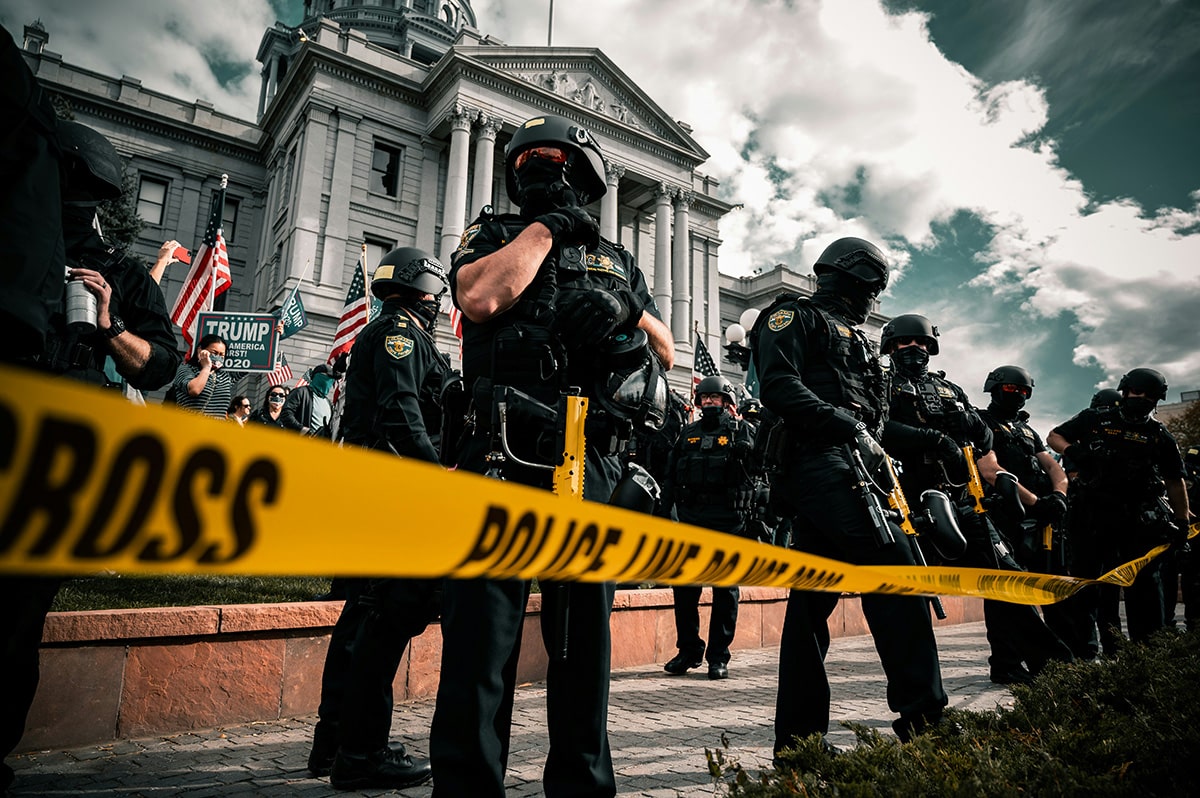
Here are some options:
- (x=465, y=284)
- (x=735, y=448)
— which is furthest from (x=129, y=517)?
(x=735, y=448)

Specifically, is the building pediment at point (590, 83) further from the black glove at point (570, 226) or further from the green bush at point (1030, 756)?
the green bush at point (1030, 756)

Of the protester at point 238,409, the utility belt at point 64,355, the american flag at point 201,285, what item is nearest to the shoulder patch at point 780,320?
the utility belt at point 64,355

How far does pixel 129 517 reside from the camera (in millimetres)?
746

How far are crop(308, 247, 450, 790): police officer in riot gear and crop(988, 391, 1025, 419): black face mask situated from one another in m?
5.37

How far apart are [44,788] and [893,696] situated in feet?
11.2

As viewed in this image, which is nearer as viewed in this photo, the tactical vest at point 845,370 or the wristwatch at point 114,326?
the wristwatch at point 114,326

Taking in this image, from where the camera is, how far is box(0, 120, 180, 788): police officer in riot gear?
7.59 feet

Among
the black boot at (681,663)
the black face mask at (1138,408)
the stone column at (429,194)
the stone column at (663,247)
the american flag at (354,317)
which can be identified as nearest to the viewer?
the black boot at (681,663)

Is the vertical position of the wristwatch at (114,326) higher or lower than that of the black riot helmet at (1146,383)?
lower

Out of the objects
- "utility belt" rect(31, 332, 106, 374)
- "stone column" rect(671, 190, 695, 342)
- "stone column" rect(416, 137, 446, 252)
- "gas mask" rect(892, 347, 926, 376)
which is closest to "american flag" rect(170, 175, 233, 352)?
"utility belt" rect(31, 332, 106, 374)

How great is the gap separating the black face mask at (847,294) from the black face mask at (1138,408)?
409cm

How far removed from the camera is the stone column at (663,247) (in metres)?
34.2

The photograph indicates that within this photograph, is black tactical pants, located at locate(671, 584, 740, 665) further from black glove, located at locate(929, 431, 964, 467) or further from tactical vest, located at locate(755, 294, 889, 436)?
tactical vest, located at locate(755, 294, 889, 436)

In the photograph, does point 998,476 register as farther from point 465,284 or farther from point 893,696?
point 465,284
